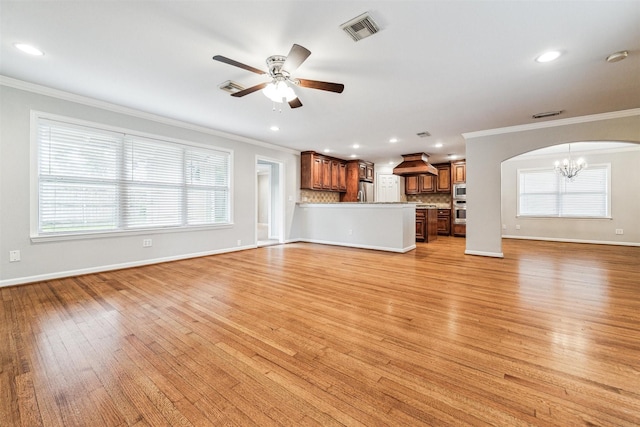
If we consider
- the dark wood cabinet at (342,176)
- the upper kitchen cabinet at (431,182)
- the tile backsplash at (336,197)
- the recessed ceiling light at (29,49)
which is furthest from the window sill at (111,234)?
the upper kitchen cabinet at (431,182)

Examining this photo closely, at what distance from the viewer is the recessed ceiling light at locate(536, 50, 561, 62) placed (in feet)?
8.25

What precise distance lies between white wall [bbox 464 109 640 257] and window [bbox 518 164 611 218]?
12.1 ft

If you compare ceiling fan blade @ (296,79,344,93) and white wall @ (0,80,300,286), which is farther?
white wall @ (0,80,300,286)

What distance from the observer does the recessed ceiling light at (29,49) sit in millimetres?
2475

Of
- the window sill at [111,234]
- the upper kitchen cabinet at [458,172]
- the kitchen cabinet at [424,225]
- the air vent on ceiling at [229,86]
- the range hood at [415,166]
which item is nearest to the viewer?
the air vent on ceiling at [229,86]

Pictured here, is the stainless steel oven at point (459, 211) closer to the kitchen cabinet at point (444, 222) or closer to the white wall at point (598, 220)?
the kitchen cabinet at point (444, 222)

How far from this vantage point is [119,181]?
162 inches

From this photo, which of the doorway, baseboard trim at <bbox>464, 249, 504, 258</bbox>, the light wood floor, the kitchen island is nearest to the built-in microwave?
the kitchen island

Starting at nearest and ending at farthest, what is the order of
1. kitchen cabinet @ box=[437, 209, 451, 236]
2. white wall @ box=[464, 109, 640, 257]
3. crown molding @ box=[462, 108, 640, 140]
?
1. crown molding @ box=[462, 108, 640, 140]
2. white wall @ box=[464, 109, 640, 257]
3. kitchen cabinet @ box=[437, 209, 451, 236]

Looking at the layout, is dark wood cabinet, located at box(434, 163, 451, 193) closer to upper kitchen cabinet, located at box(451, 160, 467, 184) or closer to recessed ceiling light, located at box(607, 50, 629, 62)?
upper kitchen cabinet, located at box(451, 160, 467, 184)

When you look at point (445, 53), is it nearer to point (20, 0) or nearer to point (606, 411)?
point (606, 411)

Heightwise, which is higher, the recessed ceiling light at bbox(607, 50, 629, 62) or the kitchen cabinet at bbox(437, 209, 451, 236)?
the recessed ceiling light at bbox(607, 50, 629, 62)

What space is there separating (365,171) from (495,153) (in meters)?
4.39

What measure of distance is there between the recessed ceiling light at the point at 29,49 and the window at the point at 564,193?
10241 mm
